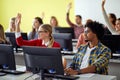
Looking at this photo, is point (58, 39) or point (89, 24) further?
point (58, 39)

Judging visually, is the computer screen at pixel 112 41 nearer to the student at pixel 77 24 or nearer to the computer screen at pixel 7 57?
the computer screen at pixel 7 57

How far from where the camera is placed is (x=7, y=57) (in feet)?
9.22

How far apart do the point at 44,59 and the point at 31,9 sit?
19.0 ft

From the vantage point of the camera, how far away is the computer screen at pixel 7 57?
277 cm

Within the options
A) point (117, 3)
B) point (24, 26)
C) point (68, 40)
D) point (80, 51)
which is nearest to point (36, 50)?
point (80, 51)

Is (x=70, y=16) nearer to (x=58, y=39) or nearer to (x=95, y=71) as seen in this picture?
(x=58, y=39)

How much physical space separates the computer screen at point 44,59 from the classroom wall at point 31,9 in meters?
4.95

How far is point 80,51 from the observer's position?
3160 millimetres

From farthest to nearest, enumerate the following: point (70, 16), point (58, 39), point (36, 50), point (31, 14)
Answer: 1. point (31, 14)
2. point (70, 16)
3. point (58, 39)
4. point (36, 50)

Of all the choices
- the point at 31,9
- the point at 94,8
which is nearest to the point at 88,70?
the point at 94,8

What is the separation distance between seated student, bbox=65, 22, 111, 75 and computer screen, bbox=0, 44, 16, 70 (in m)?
0.62

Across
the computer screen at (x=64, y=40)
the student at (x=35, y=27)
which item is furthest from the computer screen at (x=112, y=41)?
the student at (x=35, y=27)

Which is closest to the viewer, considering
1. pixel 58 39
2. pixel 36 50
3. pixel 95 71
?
pixel 36 50

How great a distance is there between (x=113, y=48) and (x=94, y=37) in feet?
3.27
